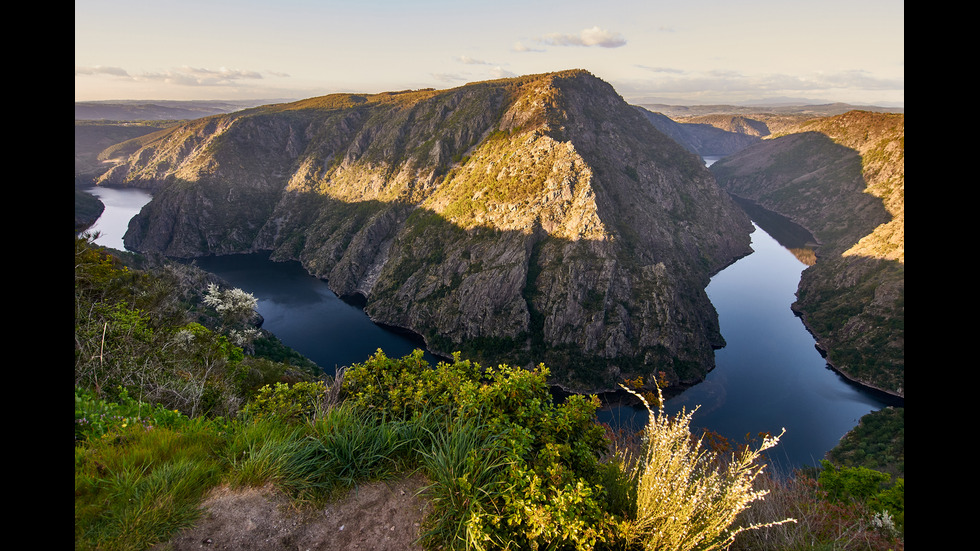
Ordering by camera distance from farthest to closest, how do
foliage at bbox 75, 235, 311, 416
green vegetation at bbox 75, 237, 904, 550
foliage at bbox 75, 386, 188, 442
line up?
foliage at bbox 75, 235, 311, 416, foliage at bbox 75, 386, 188, 442, green vegetation at bbox 75, 237, 904, 550

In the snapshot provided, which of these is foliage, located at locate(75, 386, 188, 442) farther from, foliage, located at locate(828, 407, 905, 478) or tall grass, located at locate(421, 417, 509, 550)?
foliage, located at locate(828, 407, 905, 478)

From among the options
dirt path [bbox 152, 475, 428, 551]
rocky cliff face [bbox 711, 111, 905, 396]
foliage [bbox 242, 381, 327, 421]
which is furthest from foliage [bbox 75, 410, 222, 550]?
rocky cliff face [bbox 711, 111, 905, 396]

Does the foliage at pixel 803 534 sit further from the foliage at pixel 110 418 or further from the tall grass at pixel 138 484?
the foliage at pixel 110 418

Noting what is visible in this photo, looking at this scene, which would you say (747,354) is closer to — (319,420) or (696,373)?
(696,373)

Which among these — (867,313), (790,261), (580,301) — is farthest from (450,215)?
(790,261)

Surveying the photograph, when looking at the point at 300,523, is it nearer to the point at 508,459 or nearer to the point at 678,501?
the point at 508,459

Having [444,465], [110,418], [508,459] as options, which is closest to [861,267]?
[508,459]
